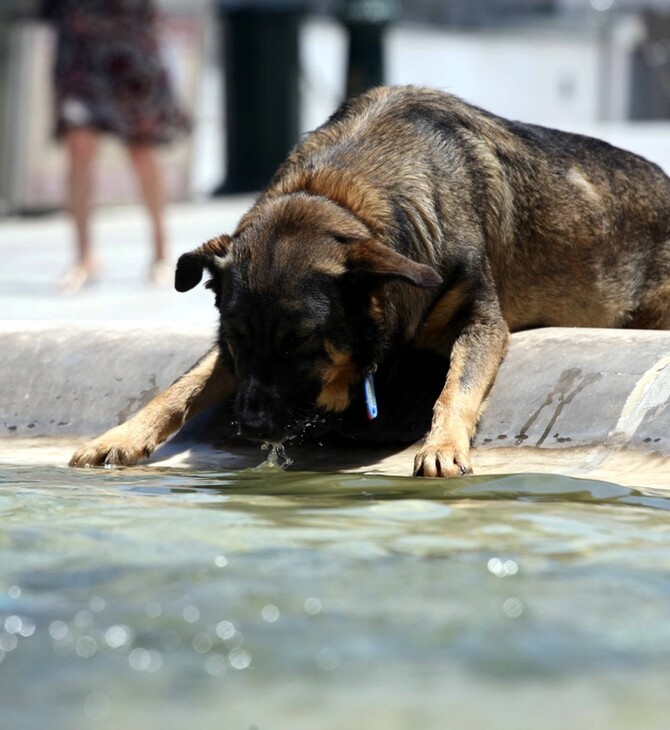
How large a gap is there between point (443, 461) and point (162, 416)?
1.21 metres

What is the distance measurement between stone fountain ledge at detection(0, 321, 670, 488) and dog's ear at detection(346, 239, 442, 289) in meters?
0.71

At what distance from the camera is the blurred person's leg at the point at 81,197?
10.0 m

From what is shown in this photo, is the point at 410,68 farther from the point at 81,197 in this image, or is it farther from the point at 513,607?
the point at 513,607

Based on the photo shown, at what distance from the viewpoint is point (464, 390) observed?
500 cm

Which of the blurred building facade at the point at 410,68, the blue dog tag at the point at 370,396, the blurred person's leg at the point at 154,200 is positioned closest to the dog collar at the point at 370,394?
the blue dog tag at the point at 370,396

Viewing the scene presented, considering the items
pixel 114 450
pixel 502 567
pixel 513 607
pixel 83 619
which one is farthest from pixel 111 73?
pixel 513 607

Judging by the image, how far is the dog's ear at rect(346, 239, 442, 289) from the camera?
4.51 metres

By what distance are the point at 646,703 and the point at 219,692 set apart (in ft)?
2.63

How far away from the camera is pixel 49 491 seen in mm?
4367

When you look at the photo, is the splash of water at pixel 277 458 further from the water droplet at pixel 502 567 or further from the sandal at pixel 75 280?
the sandal at pixel 75 280

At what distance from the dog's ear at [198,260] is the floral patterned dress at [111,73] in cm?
547

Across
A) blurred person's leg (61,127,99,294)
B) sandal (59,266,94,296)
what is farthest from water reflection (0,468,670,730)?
blurred person's leg (61,127,99,294)

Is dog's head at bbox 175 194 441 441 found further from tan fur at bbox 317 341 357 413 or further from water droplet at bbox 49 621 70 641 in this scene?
water droplet at bbox 49 621 70 641

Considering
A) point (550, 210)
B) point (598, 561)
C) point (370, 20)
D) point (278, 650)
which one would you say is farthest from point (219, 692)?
point (370, 20)
